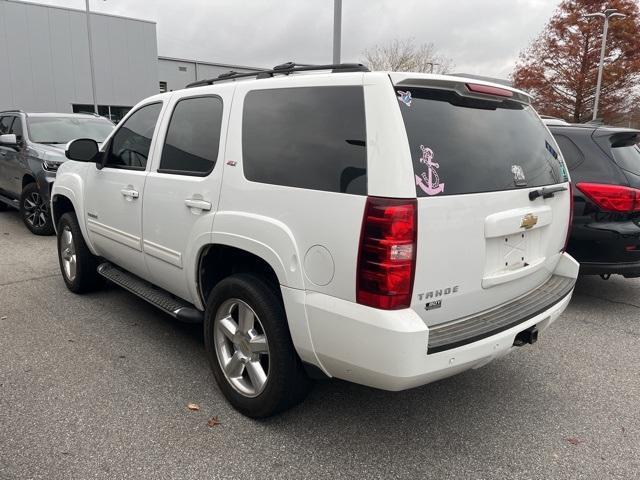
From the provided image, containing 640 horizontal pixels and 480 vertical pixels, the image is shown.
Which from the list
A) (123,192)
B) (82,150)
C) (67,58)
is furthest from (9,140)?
(67,58)

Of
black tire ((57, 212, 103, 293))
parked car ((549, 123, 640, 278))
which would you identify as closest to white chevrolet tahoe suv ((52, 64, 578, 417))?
parked car ((549, 123, 640, 278))

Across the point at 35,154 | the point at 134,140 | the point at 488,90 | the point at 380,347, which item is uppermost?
the point at 488,90

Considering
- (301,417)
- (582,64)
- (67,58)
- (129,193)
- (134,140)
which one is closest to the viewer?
(301,417)

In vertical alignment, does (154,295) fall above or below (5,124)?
below

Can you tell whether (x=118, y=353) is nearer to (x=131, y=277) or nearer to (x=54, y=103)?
(x=131, y=277)

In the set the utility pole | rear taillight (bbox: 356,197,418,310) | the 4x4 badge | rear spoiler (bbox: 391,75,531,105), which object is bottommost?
rear taillight (bbox: 356,197,418,310)

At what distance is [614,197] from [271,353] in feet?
11.5

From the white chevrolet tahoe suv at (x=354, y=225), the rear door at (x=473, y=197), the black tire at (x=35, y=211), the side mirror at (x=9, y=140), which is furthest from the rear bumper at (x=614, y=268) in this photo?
the side mirror at (x=9, y=140)

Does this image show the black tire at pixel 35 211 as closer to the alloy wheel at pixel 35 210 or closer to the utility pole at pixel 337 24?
the alloy wheel at pixel 35 210

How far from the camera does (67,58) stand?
93.9 ft

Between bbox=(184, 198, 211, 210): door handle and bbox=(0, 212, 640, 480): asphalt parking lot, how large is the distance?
118cm

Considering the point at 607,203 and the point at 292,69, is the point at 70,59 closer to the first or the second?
the point at 292,69

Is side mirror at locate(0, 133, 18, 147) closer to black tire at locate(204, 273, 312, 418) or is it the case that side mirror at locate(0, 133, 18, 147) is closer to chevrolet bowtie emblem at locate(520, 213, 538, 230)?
black tire at locate(204, 273, 312, 418)

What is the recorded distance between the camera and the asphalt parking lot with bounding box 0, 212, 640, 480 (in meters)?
2.50
